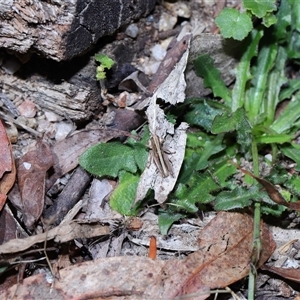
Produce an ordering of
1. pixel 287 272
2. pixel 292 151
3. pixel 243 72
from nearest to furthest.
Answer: pixel 287 272 → pixel 292 151 → pixel 243 72

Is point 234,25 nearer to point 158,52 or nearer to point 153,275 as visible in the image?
point 158,52

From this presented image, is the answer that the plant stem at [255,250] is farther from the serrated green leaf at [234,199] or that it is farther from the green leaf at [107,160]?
the green leaf at [107,160]

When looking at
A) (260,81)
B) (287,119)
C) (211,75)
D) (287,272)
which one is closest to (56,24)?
(211,75)

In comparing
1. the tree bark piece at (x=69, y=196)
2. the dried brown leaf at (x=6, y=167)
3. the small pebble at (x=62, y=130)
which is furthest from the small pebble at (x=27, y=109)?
the tree bark piece at (x=69, y=196)

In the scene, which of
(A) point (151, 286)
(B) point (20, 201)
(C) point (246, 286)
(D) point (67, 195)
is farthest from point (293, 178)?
(B) point (20, 201)

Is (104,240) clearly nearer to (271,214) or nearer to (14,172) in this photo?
(14,172)

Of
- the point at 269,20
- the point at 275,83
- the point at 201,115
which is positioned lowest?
the point at 201,115

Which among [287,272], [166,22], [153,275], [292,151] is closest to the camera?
[153,275]

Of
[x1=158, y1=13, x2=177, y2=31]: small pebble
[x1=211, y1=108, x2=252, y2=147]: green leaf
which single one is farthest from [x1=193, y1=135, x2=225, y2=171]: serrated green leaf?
[x1=158, y1=13, x2=177, y2=31]: small pebble
